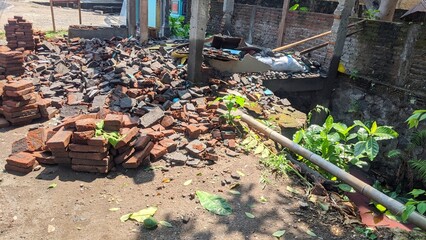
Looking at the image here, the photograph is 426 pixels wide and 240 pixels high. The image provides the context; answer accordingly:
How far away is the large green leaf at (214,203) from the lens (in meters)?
3.37

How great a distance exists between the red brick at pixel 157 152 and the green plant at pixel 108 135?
49cm

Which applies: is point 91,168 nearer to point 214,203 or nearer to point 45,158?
point 45,158

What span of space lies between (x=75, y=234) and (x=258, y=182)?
7.04ft

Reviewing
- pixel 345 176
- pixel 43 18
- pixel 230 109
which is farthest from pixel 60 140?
pixel 43 18

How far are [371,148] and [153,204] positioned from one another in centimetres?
267

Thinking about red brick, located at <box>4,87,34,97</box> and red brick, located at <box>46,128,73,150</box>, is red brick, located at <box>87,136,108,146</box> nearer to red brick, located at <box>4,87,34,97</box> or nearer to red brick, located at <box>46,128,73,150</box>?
red brick, located at <box>46,128,73,150</box>

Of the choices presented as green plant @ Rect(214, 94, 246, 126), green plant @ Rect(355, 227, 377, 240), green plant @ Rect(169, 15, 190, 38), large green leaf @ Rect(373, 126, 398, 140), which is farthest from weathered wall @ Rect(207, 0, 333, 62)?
green plant @ Rect(355, 227, 377, 240)

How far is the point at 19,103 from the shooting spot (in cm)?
494

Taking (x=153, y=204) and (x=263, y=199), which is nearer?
(x=153, y=204)

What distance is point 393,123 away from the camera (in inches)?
285

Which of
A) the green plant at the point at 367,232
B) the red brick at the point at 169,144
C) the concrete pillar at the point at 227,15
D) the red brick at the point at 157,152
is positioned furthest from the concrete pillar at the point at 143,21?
the green plant at the point at 367,232

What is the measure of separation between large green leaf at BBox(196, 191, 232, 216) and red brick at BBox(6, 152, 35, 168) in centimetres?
208

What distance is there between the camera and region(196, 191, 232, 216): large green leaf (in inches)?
133

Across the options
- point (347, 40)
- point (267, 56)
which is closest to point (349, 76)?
point (347, 40)
